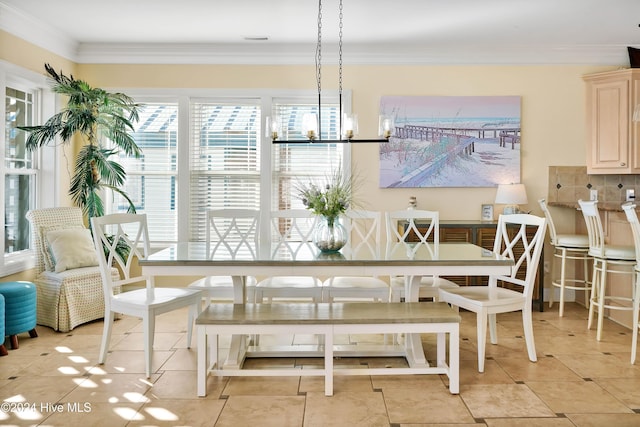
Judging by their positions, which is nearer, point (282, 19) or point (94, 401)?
point (94, 401)

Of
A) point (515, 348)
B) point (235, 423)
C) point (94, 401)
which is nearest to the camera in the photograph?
point (235, 423)

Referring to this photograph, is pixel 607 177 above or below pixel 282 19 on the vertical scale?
below

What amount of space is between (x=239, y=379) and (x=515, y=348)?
2045mm

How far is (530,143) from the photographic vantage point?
18.5 feet

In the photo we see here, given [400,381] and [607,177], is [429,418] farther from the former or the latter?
[607,177]

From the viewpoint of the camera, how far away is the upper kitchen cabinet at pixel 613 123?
5242 mm

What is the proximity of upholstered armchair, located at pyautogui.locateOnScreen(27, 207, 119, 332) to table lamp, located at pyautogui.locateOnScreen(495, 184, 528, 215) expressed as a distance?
12.2ft

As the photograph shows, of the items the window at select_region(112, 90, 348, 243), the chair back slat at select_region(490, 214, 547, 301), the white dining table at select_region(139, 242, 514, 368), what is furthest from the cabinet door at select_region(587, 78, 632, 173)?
the white dining table at select_region(139, 242, 514, 368)

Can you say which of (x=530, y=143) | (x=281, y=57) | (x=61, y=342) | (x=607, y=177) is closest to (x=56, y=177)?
(x=61, y=342)

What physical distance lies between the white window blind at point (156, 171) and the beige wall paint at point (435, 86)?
36 centimetres

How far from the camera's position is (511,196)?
17.5 feet

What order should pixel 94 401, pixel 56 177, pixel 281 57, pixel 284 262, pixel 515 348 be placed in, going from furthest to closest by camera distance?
1. pixel 281 57
2. pixel 56 177
3. pixel 515 348
4. pixel 284 262
5. pixel 94 401

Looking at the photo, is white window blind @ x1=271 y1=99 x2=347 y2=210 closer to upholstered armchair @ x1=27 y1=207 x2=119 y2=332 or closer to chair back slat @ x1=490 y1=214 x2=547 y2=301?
upholstered armchair @ x1=27 y1=207 x2=119 y2=332

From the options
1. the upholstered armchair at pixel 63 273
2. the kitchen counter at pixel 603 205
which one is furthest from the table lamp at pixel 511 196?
the upholstered armchair at pixel 63 273
